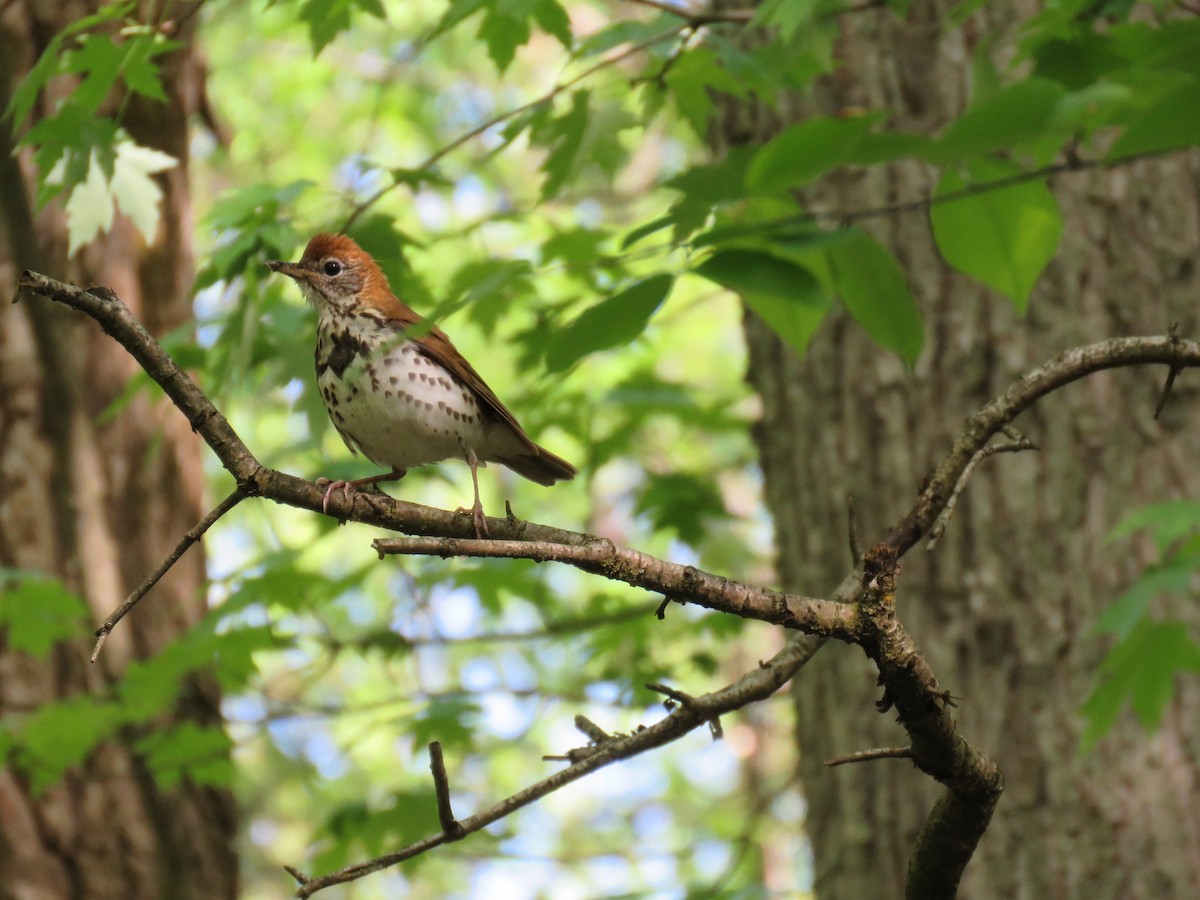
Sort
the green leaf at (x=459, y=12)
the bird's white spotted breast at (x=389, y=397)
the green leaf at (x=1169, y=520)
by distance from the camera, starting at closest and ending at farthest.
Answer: the green leaf at (x=1169, y=520) < the green leaf at (x=459, y=12) < the bird's white spotted breast at (x=389, y=397)

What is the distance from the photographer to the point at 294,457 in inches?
203

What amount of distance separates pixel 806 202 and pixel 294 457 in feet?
8.04

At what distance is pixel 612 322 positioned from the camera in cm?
192

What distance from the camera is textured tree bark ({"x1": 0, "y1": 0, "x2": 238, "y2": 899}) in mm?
5215

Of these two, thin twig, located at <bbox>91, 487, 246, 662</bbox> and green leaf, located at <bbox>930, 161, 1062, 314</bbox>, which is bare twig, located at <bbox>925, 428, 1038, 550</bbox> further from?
thin twig, located at <bbox>91, 487, 246, 662</bbox>

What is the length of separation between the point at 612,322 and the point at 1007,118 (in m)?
0.67

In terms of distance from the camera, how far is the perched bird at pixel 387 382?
11.9 feet

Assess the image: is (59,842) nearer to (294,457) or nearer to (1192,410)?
(294,457)

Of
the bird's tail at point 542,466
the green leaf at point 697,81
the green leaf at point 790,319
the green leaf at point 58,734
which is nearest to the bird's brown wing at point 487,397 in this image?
the bird's tail at point 542,466

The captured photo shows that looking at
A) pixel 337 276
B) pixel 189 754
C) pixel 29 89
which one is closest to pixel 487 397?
pixel 337 276

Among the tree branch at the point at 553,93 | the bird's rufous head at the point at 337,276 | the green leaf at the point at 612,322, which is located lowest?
the green leaf at the point at 612,322

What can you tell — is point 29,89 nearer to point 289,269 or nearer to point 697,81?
point 289,269

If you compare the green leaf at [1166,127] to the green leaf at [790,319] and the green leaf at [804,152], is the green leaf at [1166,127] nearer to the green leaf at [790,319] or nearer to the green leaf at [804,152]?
the green leaf at [804,152]

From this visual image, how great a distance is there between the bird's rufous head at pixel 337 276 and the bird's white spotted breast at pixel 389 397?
0.08 metres
